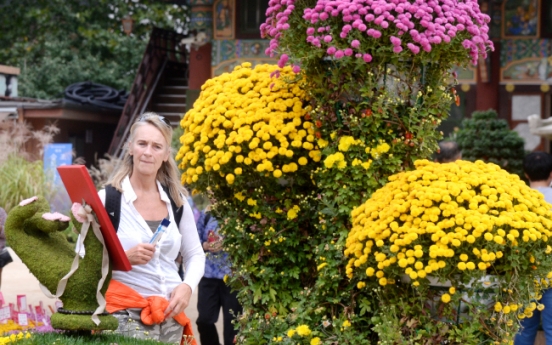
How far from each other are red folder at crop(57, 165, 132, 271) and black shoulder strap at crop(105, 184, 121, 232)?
0.28 metres

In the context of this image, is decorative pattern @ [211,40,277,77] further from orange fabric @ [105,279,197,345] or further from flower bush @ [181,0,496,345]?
orange fabric @ [105,279,197,345]

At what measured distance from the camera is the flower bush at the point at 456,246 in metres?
3.50

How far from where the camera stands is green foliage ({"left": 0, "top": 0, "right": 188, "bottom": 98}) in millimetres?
24141

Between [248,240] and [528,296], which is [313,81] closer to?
[248,240]

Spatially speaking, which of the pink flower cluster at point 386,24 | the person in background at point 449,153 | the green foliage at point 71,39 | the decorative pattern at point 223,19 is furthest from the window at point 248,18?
the pink flower cluster at point 386,24

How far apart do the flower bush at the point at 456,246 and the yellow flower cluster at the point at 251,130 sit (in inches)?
18.5

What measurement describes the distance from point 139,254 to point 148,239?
15cm

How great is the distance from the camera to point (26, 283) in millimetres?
10953

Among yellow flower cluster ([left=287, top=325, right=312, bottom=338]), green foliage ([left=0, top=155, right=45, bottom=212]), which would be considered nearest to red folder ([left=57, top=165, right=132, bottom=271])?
yellow flower cluster ([left=287, top=325, right=312, bottom=338])

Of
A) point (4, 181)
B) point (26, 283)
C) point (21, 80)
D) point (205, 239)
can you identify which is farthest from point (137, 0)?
point (205, 239)

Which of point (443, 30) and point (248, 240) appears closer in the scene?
point (443, 30)

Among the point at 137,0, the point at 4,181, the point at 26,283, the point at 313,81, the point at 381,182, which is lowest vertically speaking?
the point at 26,283

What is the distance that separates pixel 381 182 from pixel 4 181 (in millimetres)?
10692

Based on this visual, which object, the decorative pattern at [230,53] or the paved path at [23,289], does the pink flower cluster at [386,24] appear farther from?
the decorative pattern at [230,53]
